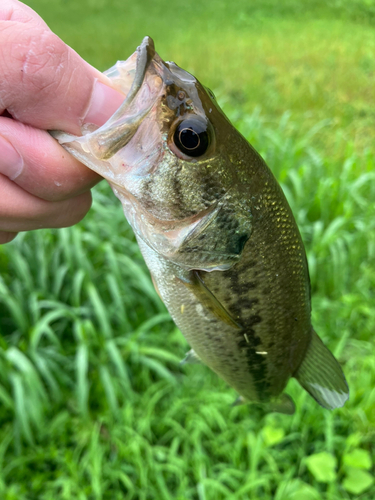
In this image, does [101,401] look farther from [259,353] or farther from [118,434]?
[259,353]

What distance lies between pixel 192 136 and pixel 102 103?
19 cm

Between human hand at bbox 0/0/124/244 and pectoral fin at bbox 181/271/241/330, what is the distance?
302mm

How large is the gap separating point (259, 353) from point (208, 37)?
5278 millimetres

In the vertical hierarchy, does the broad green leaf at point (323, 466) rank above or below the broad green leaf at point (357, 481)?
above

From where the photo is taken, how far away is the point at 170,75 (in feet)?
2.32

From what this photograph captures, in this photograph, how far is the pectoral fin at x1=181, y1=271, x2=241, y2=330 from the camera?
82 centimetres

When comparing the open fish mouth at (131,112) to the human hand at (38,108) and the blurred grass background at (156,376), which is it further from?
the blurred grass background at (156,376)

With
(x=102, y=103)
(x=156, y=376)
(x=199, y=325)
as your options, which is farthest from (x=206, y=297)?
(x=156, y=376)

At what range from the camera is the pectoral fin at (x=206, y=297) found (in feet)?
2.68

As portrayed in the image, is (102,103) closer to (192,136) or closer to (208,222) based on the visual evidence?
(192,136)

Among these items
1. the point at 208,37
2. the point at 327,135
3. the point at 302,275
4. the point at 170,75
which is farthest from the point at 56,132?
the point at 208,37

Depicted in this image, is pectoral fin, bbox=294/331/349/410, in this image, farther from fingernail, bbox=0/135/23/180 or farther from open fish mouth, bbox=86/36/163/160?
fingernail, bbox=0/135/23/180

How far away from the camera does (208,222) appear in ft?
2.54

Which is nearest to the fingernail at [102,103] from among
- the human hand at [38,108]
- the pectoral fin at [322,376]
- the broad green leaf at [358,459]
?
the human hand at [38,108]
